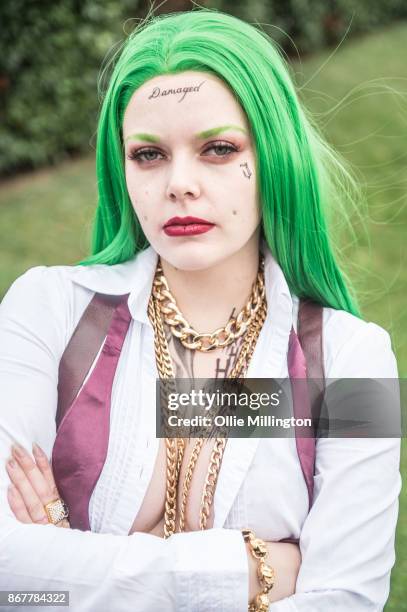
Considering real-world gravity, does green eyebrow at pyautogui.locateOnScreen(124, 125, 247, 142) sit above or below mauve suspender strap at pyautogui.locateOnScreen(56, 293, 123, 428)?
above

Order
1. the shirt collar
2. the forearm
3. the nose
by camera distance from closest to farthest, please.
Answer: the forearm → the nose → the shirt collar

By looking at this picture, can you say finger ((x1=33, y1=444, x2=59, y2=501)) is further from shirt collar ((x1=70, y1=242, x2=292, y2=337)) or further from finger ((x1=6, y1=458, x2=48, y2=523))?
shirt collar ((x1=70, y1=242, x2=292, y2=337))

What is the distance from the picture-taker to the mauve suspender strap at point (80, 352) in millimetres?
1937

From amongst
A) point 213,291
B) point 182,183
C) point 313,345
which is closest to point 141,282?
point 213,291

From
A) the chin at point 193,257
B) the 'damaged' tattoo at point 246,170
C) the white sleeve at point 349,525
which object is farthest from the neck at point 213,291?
the white sleeve at point 349,525

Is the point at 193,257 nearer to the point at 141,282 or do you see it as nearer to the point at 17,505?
the point at 141,282

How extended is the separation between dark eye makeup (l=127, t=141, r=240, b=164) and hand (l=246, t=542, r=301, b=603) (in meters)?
0.89

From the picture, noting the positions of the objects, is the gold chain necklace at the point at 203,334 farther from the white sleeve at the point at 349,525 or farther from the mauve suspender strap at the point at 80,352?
the white sleeve at the point at 349,525

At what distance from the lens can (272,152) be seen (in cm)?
194

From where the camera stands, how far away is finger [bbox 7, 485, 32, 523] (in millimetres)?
1860

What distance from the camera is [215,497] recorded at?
6.20 ft

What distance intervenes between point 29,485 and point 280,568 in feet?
1.96

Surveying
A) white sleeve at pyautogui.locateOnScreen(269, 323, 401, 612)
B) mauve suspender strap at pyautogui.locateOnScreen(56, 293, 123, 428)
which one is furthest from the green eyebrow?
white sleeve at pyautogui.locateOnScreen(269, 323, 401, 612)

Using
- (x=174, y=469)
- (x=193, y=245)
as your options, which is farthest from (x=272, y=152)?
(x=174, y=469)
